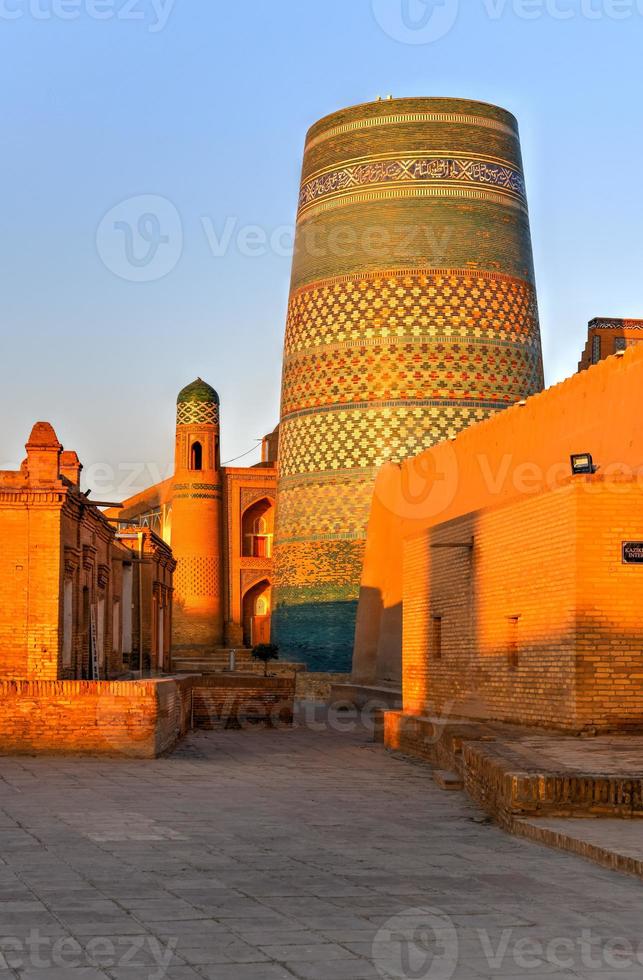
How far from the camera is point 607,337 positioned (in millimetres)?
20734

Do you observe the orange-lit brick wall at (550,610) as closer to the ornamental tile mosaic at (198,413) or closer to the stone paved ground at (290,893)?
the stone paved ground at (290,893)

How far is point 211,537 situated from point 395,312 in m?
9.86

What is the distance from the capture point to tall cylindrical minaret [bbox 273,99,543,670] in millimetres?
24812

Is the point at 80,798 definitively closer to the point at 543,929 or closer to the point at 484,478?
the point at 543,929

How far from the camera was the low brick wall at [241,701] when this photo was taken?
18.7 metres

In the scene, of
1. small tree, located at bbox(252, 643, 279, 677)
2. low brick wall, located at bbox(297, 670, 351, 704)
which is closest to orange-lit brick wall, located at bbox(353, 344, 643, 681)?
low brick wall, located at bbox(297, 670, 351, 704)

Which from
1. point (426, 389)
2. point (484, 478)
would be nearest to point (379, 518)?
point (426, 389)

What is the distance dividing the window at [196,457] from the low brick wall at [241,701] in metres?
14.7

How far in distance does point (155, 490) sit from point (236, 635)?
252 inches

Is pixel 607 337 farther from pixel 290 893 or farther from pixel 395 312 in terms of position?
pixel 290 893

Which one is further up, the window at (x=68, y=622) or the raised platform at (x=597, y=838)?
the window at (x=68, y=622)

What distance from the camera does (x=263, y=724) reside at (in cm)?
1877

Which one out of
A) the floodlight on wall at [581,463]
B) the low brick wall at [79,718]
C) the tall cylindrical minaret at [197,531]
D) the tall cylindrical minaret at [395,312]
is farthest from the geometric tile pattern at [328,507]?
the floodlight on wall at [581,463]

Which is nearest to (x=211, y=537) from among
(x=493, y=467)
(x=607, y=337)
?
(x=607, y=337)
